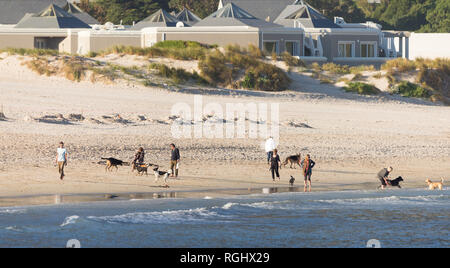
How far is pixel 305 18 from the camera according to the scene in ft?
206

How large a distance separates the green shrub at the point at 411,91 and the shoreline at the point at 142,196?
2257 cm

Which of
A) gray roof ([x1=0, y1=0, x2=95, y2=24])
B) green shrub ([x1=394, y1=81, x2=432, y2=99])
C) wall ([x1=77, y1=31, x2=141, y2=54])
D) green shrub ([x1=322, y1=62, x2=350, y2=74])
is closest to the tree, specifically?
gray roof ([x1=0, y1=0, x2=95, y2=24])

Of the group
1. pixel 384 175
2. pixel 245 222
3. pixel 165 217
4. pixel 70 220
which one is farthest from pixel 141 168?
pixel 384 175

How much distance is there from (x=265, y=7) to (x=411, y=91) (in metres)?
24.9

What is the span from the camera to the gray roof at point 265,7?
69.8m

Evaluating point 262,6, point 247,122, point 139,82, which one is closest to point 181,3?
point 262,6

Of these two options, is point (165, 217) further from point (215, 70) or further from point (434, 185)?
point (215, 70)

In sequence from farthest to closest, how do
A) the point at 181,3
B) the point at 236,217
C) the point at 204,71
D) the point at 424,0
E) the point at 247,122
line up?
the point at 424,0 → the point at 181,3 → the point at 204,71 → the point at 247,122 → the point at 236,217

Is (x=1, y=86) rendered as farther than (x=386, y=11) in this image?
No

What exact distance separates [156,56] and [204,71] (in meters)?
4.08

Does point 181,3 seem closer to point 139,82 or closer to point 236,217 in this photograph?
point 139,82

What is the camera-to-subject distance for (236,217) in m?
23.6

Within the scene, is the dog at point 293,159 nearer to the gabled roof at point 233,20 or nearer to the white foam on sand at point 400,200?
the white foam on sand at point 400,200

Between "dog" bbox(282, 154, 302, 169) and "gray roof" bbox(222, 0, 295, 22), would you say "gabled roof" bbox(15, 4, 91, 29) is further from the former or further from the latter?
"dog" bbox(282, 154, 302, 169)
